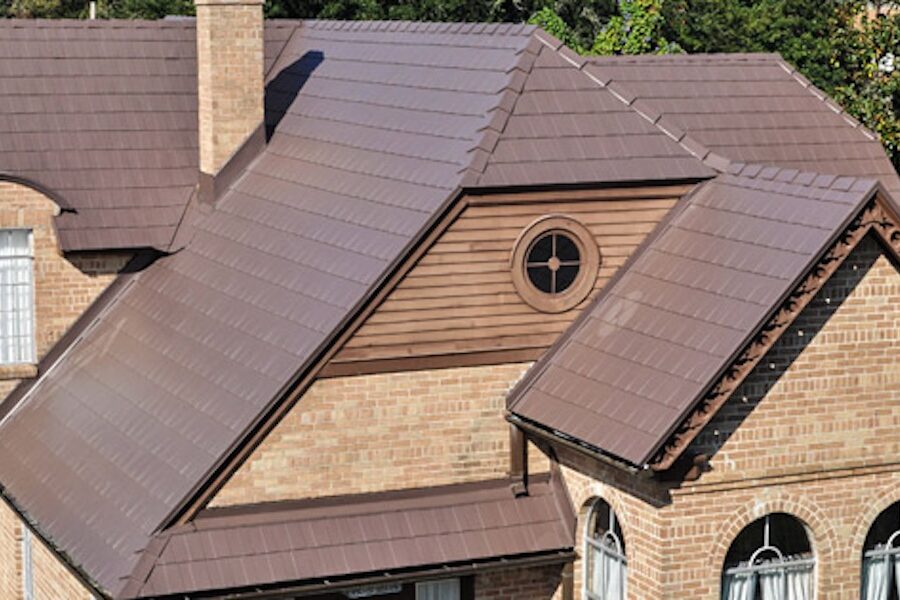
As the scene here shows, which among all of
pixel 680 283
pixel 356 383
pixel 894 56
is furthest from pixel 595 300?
pixel 894 56

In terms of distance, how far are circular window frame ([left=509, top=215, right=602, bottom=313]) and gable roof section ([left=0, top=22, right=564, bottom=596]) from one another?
1141 millimetres

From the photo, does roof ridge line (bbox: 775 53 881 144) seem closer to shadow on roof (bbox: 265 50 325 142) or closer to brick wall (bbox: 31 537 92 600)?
shadow on roof (bbox: 265 50 325 142)

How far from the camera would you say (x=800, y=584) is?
21.8 metres

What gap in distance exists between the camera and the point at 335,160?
26.0 meters

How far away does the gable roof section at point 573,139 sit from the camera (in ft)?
75.9

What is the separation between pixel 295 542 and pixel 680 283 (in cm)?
525

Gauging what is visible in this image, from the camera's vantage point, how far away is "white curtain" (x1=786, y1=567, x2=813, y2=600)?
21734 millimetres

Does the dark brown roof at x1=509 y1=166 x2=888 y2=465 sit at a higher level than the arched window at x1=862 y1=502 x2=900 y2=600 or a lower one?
higher

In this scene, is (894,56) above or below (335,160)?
above

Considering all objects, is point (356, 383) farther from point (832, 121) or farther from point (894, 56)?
point (894, 56)

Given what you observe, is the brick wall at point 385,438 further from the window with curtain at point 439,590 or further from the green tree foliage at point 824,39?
the green tree foliage at point 824,39

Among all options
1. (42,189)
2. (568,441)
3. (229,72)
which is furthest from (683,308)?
(42,189)

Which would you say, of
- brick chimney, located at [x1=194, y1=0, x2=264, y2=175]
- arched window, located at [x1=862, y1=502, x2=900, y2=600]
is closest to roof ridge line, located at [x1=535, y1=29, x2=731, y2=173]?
arched window, located at [x1=862, y1=502, x2=900, y2=600]

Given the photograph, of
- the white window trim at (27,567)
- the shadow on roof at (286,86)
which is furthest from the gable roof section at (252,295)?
the white window trim at (27,567)
